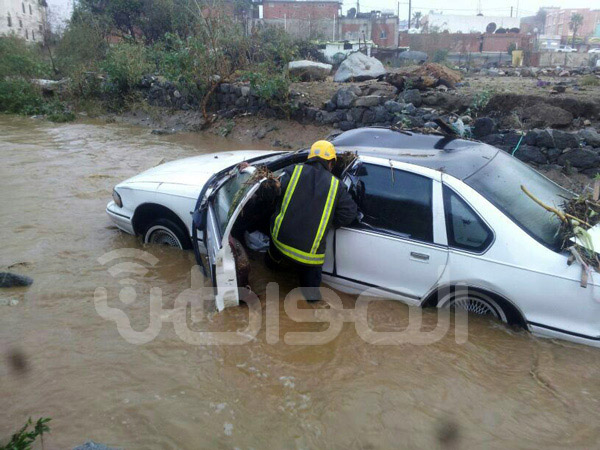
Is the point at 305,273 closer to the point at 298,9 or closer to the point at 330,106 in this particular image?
the point at 330,106

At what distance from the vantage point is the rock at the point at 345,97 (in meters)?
12.1

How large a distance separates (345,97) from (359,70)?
344 cm

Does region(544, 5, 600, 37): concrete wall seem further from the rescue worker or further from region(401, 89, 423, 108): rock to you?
the rescue worker

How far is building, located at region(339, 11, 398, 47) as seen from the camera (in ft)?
149

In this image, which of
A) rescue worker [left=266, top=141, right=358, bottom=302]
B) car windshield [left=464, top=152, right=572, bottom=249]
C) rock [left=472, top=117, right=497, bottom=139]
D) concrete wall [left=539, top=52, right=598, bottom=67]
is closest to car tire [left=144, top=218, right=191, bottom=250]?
rescue worker [left=266, top=141, right=358, bottom=302]

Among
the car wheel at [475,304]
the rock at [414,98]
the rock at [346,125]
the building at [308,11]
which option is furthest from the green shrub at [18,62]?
the building at [308,11]

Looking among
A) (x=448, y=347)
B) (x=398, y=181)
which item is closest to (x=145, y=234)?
(x=398, y=181)

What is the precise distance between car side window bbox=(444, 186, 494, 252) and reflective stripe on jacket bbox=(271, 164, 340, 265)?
859mm

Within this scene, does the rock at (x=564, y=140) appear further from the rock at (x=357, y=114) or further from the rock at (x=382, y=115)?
the rock at (x=357, y=114)

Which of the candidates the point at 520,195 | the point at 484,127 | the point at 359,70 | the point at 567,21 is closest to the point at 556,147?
the point at 484,127

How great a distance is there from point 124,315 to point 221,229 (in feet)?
4.30

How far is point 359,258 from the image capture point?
14.1 feet

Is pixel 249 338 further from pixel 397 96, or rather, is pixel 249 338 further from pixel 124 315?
pixel 397 96

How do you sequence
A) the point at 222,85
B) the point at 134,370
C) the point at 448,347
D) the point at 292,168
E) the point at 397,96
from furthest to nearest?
1. the point at 222,85
2. the point at 397,96
3. the point at 292,168
4. the point at 448,347
5. the point at 134,370
